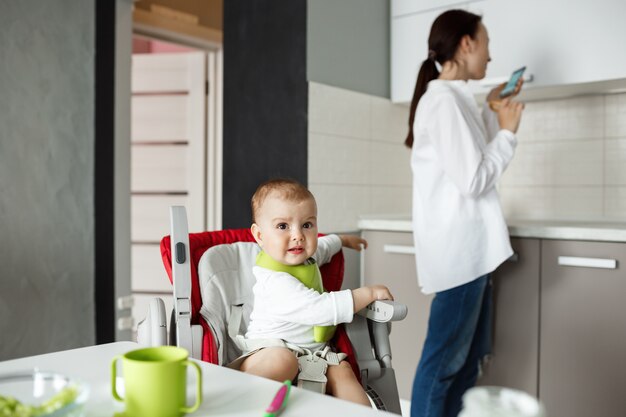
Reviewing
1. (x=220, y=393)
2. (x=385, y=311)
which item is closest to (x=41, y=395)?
(x=220, y=393)

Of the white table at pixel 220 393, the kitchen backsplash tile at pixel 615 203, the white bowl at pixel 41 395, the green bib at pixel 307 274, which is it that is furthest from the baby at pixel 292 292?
the kitchen backsplash tile at pixel 615 203

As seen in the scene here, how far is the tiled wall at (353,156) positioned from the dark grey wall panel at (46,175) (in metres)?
1.10

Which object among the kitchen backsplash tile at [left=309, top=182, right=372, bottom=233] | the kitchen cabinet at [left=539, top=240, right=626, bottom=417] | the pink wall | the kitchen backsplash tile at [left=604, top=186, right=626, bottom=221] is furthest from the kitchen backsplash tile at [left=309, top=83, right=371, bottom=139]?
the pink wall

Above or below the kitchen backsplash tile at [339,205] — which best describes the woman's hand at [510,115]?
above

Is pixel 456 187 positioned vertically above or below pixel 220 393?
above

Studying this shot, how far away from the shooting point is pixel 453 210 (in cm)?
215

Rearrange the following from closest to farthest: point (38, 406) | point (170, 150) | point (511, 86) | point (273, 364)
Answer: point (38, 406), point (273, 364), point (511, 86), point (170, 150)

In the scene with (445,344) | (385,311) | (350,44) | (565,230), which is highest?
(350,44)

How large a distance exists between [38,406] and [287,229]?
845 mm

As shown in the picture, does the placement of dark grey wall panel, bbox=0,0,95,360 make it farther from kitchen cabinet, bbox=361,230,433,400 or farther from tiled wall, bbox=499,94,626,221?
tiled wall, bbox=499,94,626,221

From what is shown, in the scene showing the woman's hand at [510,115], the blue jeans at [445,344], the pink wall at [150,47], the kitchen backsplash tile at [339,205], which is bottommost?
the blue jeans at [445,344]

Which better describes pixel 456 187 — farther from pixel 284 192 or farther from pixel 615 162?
pixel 615 162

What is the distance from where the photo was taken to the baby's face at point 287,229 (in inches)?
60.8

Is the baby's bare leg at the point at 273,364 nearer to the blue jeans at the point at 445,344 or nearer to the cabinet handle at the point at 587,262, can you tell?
the blue jeans at the point at 445,344
